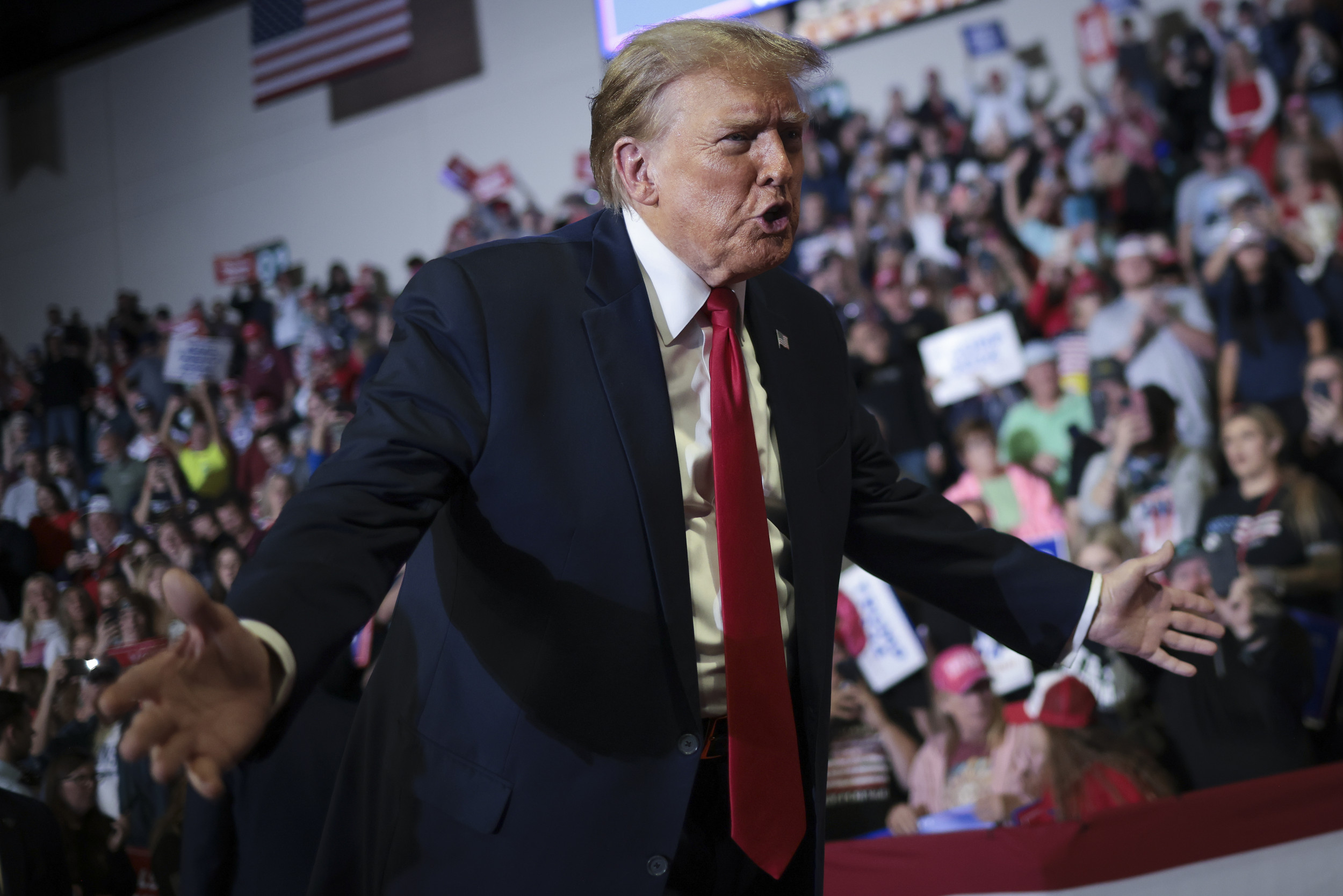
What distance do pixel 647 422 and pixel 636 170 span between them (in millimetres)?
335

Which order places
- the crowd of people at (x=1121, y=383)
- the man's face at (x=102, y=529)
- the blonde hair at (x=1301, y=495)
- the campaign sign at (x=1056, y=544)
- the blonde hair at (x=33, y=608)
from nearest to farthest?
the crowd of people at (x=1121, y=383), the blonde hair at (x=1301, y=495), the campaign sign at (x=1056, y=544), the blonde hair at (x=33, y=608), the man's face at (x=102, y=529)

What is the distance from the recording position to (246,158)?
10055mm

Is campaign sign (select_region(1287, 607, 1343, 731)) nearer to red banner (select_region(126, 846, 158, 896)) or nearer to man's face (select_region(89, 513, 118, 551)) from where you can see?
red banner (select_region(126, 846, 158, 896))

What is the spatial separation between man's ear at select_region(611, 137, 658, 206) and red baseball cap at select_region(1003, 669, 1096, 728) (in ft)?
8.75

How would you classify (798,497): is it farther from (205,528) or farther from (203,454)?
(203,454)

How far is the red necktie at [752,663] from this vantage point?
3.78 feet

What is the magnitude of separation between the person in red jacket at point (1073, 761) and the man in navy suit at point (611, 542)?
2.17 m

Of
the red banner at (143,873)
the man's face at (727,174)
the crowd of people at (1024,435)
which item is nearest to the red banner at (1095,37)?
the crowd of people at (1024,435)

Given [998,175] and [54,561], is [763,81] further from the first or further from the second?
[54,561]

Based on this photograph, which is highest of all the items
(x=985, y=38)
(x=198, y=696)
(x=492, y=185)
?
(x=985, y=38)

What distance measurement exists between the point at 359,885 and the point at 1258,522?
135 inches

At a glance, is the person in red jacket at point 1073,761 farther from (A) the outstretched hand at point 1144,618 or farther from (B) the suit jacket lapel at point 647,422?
(B) the suit jacket lapel at point 647,422

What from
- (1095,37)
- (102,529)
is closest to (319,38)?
(102,529)

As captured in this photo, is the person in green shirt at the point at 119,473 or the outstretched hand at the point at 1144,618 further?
the person in green shirt at the point at 119,473
